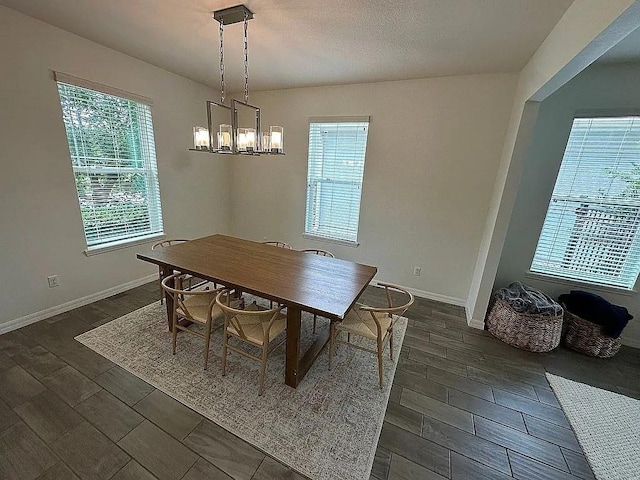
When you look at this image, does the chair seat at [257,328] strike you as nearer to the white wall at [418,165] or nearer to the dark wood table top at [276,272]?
the dark wood table top at [276,272]

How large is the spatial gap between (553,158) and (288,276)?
9.63 ft

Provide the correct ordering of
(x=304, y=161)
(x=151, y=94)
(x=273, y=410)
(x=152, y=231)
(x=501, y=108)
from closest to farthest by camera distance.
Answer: (x=273, y=410), (x=501, y=108), (x=151, y=94), (x=152, y=231), (x=304, y=161)

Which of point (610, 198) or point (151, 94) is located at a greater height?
point (151, 94)

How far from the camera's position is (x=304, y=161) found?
3750 millimetres

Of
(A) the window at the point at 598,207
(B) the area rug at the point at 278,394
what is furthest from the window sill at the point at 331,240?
(A) the window at the point at 598,207

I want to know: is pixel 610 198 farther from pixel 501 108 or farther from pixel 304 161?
pixel 304 161

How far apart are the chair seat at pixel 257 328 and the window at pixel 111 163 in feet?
7.06

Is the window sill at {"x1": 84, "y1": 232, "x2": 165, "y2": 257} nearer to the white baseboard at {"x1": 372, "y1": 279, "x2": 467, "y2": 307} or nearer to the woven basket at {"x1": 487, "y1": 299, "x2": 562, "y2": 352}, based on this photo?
the white baseboard at {"x1": 372, "y1": 279, "x2": 467, "y2": 307}

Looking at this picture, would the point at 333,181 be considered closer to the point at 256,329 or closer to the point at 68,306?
the point at 256,329

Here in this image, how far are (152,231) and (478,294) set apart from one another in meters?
4.05

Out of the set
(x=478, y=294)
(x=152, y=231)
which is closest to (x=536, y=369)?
(x=478, y=294)

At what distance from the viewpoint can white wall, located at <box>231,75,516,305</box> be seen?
2.83 m

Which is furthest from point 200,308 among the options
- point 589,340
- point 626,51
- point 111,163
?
point 626,51

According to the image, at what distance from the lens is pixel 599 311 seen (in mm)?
2400
